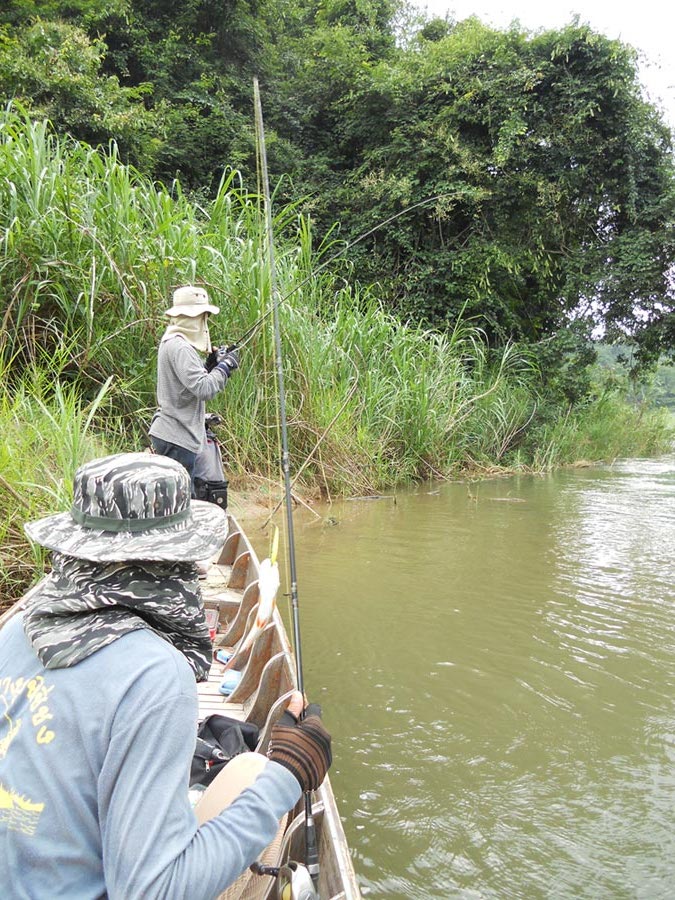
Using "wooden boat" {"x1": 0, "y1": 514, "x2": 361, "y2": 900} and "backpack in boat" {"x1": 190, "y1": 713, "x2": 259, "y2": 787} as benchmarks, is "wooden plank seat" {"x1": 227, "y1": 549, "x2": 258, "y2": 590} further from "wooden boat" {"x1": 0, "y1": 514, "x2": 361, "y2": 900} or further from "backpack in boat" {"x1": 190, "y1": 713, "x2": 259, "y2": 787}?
"backpack in boat" {"x1": 190, "y1": 713, "x2": 259, "y2": 787}

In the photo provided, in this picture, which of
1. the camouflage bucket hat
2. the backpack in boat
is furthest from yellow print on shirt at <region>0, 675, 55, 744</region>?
the backpack in boat

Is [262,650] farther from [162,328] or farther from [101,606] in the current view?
A: [162,328]

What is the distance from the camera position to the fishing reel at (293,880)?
137 cm

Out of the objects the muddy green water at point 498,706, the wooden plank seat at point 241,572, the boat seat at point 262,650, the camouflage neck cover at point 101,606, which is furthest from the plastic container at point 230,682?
the camouflage neck cover at point 101,606

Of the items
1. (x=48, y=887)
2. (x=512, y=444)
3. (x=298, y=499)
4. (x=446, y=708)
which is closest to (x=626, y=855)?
(x=446, y=708)

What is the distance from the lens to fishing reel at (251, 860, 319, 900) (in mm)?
1373

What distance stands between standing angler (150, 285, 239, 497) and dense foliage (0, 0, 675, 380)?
312 inches

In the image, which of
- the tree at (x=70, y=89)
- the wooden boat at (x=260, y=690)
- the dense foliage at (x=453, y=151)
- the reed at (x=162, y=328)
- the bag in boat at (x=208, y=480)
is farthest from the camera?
the dense foliage at (x=453, y=151)

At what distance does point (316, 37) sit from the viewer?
1380 centimetres

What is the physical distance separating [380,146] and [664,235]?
5.62 m

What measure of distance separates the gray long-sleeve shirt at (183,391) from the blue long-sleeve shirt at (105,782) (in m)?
2.98

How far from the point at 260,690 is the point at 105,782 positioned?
1.42 metres

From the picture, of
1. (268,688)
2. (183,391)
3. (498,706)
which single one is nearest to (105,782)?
(268,688)

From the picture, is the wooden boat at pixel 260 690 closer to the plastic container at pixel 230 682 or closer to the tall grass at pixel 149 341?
the plastic container at pixel 230 682
